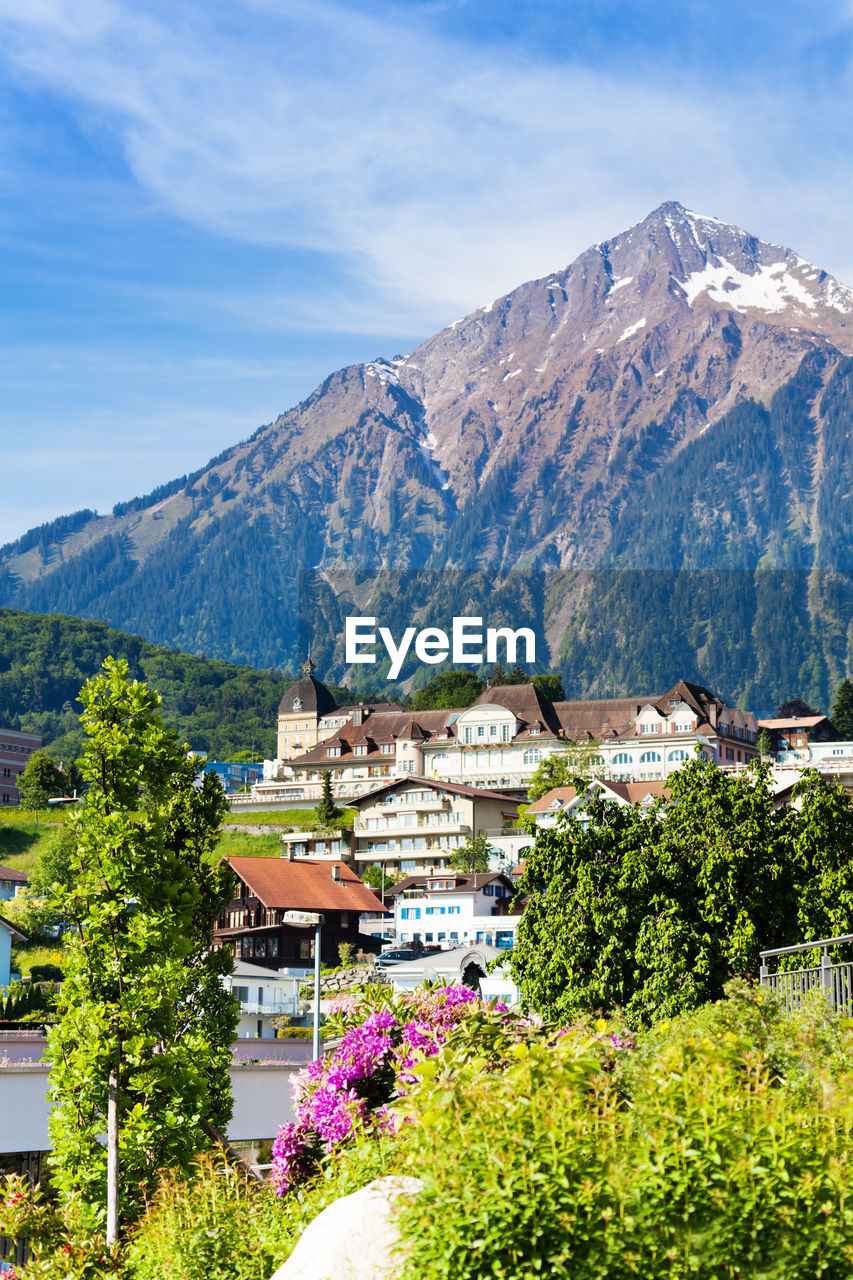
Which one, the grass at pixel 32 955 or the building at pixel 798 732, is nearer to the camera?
the grass at pixel 32 955

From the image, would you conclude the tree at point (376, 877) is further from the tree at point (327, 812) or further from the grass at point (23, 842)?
the grass at point (23, 842)

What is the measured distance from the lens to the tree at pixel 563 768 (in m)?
133

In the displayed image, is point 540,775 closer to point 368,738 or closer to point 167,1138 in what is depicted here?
point 368,738

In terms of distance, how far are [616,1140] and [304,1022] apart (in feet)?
155

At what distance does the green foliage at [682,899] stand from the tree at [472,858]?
77.6 meters

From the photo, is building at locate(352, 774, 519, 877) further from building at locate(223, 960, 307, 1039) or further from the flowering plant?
the flowering plant

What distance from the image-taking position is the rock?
11.0m

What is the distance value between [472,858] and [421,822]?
14.6 meters

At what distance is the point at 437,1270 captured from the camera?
9.73 m

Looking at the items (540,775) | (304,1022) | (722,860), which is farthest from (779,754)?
(722,860)

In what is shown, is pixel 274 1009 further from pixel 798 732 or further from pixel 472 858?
pixel 798 732

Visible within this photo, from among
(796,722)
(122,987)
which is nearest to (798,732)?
(796,722)

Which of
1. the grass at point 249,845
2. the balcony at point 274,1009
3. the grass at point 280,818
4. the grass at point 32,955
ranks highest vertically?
the grass at point 280,818

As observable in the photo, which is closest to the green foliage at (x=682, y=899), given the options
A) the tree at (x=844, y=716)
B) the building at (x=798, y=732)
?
the building at (x=798, y=732)
